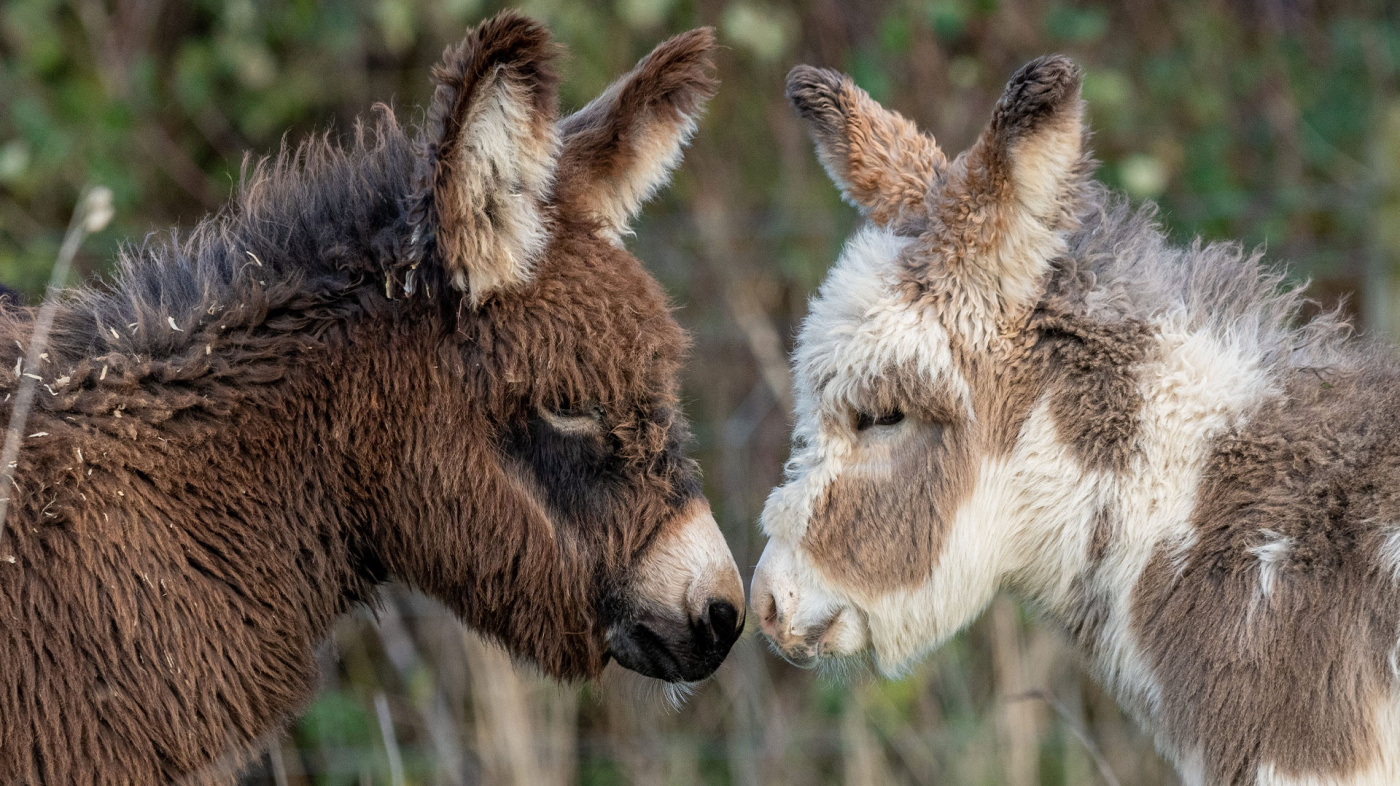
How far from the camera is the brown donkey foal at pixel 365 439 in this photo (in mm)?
2178

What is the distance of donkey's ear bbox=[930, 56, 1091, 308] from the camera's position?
2.44m

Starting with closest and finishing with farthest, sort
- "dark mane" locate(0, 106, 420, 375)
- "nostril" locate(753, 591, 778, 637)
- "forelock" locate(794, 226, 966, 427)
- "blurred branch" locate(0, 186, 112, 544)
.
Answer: "blurred branch" locate(0, 186, 112, 544) → "dark mane" locate(0, 106, 420, 375) → "forelock" locate(794, 226, 966, 427) → "nostril" locate(753, 591, 778, 637)

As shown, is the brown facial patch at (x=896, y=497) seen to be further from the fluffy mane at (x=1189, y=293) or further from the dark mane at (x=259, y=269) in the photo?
the dark mane at (x=259, y=269)

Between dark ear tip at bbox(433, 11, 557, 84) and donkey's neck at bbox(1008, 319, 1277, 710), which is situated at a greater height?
dark ear tip at bbox(433, 11, 557, 84)

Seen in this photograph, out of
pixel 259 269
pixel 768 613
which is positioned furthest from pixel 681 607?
pixel 259 269

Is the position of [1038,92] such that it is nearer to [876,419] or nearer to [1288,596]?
[876,419]

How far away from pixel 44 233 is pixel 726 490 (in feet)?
12.2

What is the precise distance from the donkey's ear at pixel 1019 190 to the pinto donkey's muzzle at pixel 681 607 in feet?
2.95

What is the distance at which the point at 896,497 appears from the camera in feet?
9.18

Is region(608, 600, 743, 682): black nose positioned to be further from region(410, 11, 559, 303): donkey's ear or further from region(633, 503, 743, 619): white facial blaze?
region(410, 11, 559, 303): donkey's ear

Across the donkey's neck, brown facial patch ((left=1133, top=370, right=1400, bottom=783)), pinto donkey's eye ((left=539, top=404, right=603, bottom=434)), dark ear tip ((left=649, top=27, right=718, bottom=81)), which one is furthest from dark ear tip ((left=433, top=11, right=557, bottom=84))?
brown facial patch ((left=1133, top=370, right=1400, bottom=783))

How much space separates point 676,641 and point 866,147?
137cm

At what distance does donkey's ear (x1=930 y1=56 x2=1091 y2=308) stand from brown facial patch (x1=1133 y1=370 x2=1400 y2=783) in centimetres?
59

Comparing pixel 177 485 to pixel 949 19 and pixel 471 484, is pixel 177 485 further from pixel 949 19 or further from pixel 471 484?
pixel 949 19
